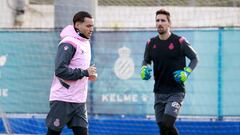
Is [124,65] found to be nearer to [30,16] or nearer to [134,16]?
[134,16]

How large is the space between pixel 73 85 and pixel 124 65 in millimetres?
4044

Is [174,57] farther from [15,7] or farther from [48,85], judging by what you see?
[15,7]

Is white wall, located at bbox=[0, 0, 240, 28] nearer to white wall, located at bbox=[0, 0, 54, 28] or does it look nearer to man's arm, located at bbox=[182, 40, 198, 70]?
white wall, located at bbox=[0, 0, 54, 28]

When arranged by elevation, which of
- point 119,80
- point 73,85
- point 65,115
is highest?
point 73,85

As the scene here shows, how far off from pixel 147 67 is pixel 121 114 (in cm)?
302

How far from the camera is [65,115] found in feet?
23.0

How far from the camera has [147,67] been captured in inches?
324

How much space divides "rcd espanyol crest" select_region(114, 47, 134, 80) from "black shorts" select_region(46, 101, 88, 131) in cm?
396

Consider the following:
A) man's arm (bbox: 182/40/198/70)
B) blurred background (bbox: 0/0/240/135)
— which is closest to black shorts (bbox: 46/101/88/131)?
man's arm (bbox: 182/40/198/70)

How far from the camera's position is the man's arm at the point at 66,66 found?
684cm

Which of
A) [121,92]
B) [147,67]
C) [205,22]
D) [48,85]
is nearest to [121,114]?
[121,92]

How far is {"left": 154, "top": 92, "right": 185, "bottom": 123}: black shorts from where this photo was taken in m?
7.96

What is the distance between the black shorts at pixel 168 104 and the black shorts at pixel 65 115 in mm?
1263

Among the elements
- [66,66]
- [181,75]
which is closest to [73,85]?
[66,66]
